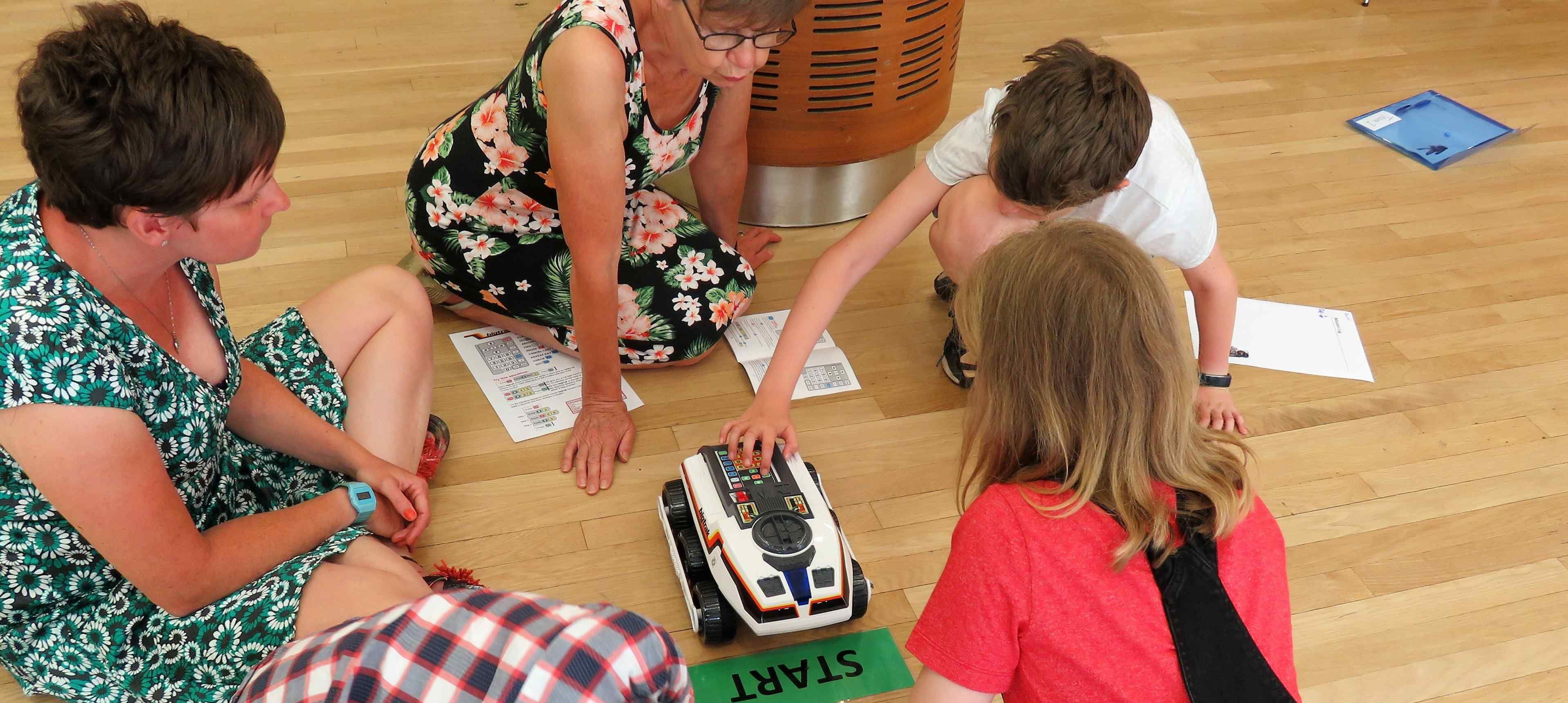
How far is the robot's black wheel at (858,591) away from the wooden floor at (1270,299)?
0.09 metres

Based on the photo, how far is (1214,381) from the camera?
1923 millimetres

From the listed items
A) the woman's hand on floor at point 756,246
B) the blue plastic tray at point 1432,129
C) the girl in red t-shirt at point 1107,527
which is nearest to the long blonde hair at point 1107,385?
the girl in red t-shirt at point 1107,527

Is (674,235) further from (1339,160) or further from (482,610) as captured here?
(1339,160)

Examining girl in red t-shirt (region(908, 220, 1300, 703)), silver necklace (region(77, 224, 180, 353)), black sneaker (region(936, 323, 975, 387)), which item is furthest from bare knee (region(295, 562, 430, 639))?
black sneaker (region(936, 323, 975, 387))

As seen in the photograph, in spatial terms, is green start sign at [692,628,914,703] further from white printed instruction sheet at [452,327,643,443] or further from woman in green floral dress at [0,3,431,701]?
white printed instruction sheet at [452,327,643,443]

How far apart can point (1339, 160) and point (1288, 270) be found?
22.9 inches

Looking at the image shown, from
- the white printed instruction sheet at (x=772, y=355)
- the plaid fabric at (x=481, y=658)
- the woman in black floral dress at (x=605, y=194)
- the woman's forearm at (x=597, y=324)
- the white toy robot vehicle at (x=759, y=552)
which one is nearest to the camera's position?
the plaid fabric at (x=481, y=658)

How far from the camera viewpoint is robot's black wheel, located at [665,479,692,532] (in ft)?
5.30

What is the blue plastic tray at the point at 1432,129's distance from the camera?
9.36ft

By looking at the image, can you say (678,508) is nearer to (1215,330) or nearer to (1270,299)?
(1215,330)

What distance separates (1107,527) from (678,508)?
Result: 0.73m

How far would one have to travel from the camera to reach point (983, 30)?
11.0 ft

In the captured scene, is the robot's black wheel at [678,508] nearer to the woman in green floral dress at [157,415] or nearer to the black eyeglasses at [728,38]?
the woman in green floral dress at [157,415]

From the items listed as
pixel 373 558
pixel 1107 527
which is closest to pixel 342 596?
pixel 373 558
